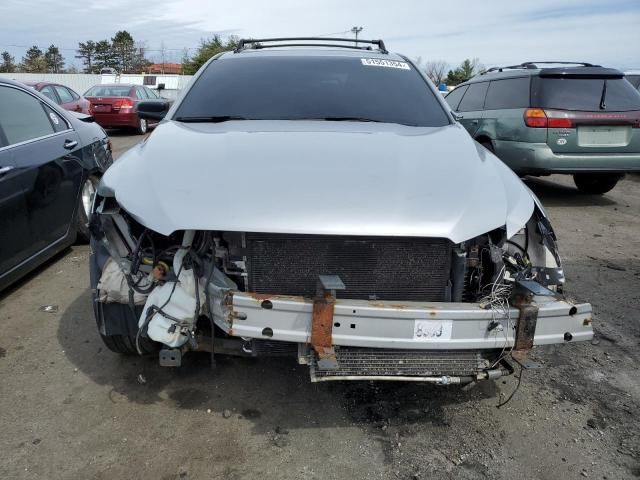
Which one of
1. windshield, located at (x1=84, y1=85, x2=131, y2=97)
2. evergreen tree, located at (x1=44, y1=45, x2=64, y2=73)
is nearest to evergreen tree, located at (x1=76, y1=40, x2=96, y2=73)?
evergreen tree, located at (x1=44, y1=45, x2=64, y2=73)

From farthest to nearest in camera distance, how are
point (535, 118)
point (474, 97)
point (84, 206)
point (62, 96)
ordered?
point (62, 96) < point (474, 97) < point (535, 118) < point (84, 206)

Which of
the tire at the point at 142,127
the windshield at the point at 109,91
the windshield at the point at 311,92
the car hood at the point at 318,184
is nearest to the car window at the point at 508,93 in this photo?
the windshield at the point at 311,92

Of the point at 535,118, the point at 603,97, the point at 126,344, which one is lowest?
the point at 126,344

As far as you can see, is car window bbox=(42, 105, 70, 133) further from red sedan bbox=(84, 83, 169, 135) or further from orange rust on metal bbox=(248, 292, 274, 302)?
red sedan bbox=(84, 83, 169, 135)

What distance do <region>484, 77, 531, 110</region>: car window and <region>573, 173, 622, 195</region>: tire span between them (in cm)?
168

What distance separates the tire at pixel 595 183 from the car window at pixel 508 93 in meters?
1.68

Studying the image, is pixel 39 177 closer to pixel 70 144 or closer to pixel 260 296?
pixel 70 144

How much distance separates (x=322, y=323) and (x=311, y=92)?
1.84 meters

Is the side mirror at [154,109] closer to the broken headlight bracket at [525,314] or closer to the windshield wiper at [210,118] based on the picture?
the windshield wiper at [210,118]

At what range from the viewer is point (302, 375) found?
297 centimetres

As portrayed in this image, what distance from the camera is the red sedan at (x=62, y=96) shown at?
11.3 meters

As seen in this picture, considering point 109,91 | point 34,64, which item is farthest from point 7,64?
point 109,91

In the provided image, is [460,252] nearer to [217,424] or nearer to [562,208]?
[217,424]

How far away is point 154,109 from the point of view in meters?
3.93
